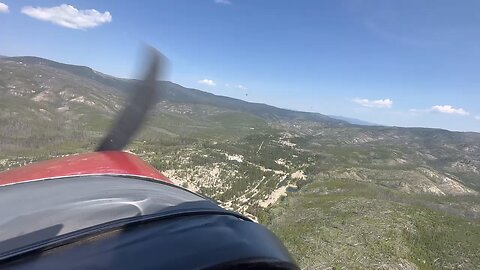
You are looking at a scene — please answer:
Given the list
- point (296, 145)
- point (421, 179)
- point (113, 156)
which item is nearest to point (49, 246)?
point (113, 156)

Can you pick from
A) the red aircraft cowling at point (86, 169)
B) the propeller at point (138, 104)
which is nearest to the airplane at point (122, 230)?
the red aircraft cowling at point (86, 169)

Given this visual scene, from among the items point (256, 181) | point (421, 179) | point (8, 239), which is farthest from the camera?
point (421, 179)

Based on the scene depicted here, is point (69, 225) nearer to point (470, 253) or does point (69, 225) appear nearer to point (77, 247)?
point (77, 247)

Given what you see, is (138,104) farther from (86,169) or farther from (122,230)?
(122,230)

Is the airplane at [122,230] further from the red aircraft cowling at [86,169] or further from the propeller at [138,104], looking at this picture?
the propeller at [138,104]

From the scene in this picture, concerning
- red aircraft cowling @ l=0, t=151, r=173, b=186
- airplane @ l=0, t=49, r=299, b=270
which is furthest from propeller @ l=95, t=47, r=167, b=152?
airplane @ l=0, t=49, r=299, b=270
